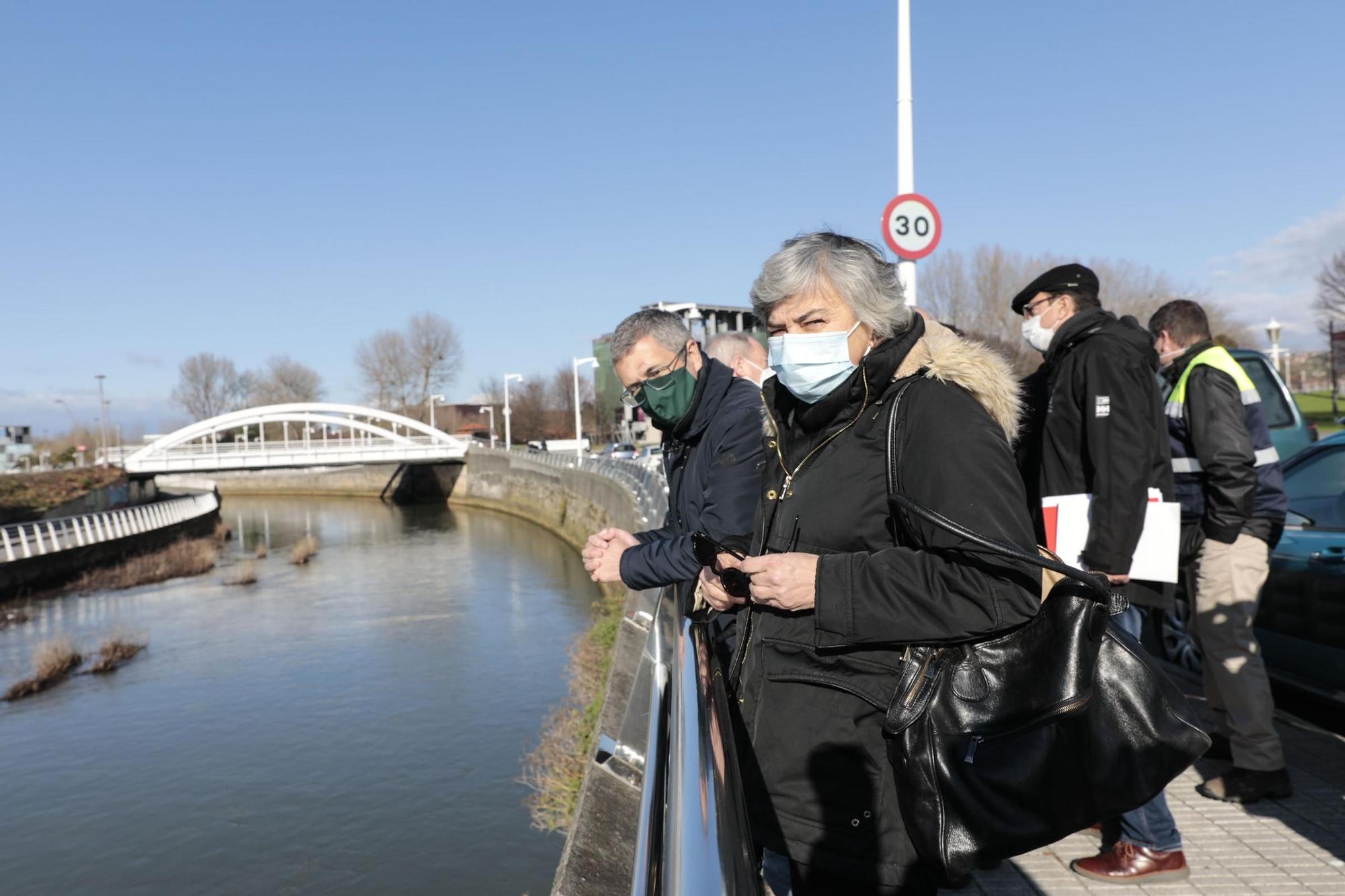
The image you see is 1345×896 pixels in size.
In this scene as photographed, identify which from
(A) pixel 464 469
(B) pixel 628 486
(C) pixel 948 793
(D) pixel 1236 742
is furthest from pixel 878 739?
(A) pixel 464 469

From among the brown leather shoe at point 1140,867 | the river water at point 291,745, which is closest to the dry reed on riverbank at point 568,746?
the river water at point 291,745

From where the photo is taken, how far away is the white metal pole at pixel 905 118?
21.0 feet

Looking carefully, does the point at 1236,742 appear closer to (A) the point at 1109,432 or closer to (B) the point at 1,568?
(A) the point at 1109,432

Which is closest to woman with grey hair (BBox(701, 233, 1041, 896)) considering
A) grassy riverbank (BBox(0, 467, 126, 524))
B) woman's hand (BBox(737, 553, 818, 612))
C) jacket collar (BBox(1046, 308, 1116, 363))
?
woman's hand (BBox(737, 553, 818, 612))

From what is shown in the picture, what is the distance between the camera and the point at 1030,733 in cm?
Result: 159

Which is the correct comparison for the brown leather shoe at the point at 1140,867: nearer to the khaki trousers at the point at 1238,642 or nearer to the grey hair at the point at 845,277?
the khaki trousers at the point at 1238,642

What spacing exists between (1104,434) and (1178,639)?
356 centimetres

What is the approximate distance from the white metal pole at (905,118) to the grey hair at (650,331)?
3.40 metres

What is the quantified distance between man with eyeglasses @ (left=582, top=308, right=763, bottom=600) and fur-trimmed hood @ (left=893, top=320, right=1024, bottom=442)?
79 centimetres

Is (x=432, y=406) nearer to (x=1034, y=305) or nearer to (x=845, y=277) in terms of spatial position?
(x=1034, y=305)

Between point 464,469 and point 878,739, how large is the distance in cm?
5517

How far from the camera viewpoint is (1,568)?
2397 centimetres

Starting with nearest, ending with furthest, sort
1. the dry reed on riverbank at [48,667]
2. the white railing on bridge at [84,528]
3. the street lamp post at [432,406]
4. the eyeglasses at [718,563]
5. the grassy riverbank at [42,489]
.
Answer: the eyeglasses at [718,563] < the dry reed on riverbank at [48,667] < the white railing on bridge at [84,528] < the grassy riverbank at [42,489] < the street lamp post at [432,406]

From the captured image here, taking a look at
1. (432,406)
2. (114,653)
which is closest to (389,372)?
(432,406)
